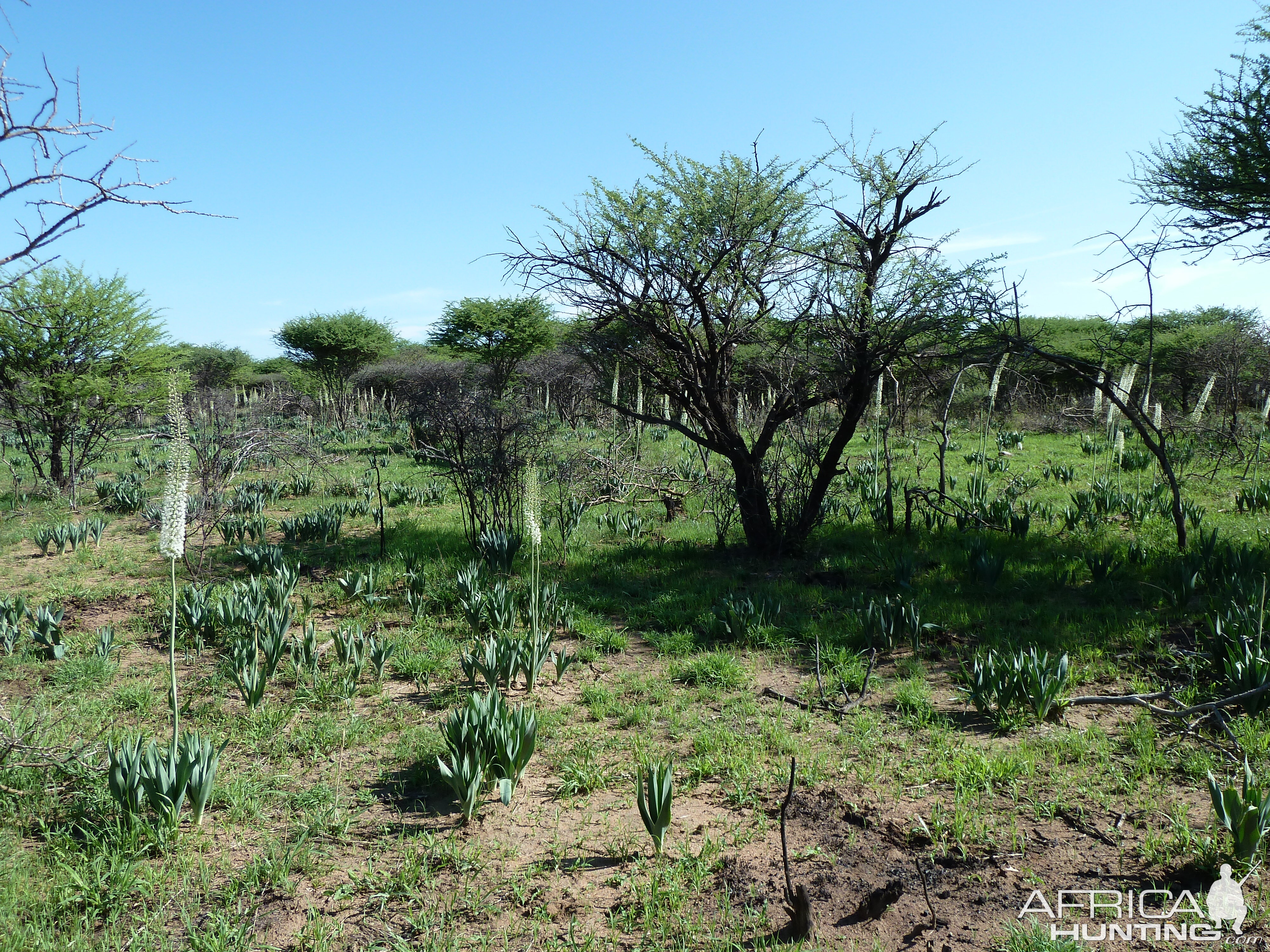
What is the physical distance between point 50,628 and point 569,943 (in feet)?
17.3

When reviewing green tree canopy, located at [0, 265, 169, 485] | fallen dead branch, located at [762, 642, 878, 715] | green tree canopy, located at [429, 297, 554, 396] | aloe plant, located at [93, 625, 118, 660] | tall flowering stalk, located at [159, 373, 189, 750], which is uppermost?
green tree canopy, located at [429, 297, 554, 396]

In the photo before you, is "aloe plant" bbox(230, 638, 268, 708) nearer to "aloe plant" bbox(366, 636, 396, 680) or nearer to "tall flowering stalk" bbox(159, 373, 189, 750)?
"aloe plant" bbox(366, 636, 396, 680)

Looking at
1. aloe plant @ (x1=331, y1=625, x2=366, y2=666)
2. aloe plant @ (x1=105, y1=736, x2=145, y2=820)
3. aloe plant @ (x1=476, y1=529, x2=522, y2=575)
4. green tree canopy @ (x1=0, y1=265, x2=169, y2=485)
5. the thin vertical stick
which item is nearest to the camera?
the thin vertical stick

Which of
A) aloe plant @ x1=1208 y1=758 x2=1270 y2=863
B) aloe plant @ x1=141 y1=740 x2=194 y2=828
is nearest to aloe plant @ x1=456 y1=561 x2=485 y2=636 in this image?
aloe plant @ x1=141 y1=740 x2=194 y2=828

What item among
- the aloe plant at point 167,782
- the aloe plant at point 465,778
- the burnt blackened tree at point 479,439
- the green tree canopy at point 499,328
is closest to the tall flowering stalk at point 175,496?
the aloe plant at point 167,782

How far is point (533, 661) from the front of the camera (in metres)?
4.90

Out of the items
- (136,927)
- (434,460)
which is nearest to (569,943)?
(136,927)

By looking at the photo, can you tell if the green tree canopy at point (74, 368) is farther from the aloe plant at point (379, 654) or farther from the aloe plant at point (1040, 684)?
the aloe plant at point (1040, 684)

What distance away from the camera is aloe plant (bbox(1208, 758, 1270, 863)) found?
2.68 m

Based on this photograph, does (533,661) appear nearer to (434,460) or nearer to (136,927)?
(136,927)

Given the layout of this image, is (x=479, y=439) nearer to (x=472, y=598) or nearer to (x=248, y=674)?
(x=472, y=598)

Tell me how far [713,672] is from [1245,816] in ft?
10.2

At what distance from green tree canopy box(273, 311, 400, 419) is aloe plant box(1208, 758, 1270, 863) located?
121 ft

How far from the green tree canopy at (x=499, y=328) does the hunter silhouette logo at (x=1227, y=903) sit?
95.2 ft
